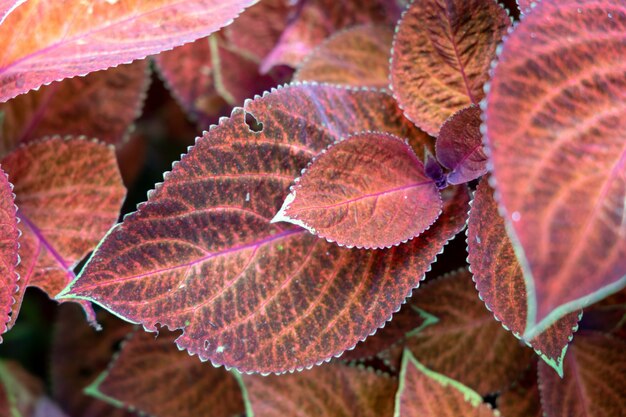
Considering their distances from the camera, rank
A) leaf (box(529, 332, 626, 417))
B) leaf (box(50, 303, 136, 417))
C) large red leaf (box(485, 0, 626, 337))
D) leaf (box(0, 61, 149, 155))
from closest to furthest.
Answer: large red leaf (box(485, 0, 626, 337)) < leaf (box(529, 332, 626, 417)) < leaf (box(0, 61, 149, 155)) < leaf (box(50, 303, 136, 417))

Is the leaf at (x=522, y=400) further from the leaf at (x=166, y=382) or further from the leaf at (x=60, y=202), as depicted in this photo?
the leaf at (x=60, y=202)

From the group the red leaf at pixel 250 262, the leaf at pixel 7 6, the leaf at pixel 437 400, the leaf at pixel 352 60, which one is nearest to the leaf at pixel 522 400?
the leaf at pixel 437 400

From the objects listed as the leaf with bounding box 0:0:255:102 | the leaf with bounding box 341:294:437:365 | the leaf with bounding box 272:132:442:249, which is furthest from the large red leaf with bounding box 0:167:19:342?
the leaf with bounding box 341:294:437:365

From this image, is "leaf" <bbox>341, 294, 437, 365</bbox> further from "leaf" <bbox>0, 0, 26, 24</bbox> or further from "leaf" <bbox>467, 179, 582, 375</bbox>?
"leaf" <bbox>0, 0, 26, 24</bbox>

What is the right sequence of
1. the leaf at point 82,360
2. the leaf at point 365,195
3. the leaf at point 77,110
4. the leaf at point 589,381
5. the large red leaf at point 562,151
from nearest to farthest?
the large red leaf at point 562,151, the leaf at point 365,195, the leaf at point 589,381, the leaf at point 77,110, the leaf at point 82,360

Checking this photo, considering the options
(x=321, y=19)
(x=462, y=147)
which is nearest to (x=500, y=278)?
(x=462, y=147)

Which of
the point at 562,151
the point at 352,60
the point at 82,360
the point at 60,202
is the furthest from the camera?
the point at 82,360

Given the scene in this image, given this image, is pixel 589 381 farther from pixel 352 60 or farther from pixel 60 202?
pixel 60 202
